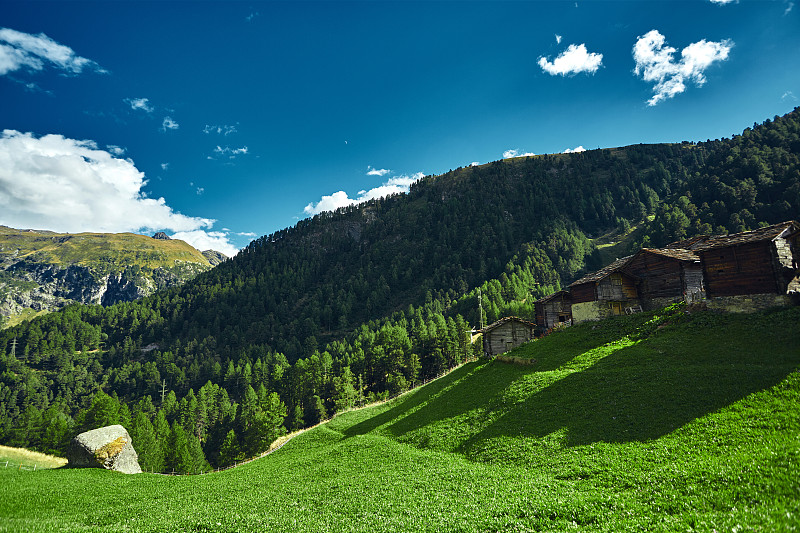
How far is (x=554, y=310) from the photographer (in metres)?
68.4

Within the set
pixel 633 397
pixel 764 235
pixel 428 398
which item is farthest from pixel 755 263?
pixel 428 398

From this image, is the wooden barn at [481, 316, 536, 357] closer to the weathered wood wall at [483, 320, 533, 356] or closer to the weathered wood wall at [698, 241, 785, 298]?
the weathered wood wall at [483, 320, 533, 356]

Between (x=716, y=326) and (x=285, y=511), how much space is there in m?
41.3

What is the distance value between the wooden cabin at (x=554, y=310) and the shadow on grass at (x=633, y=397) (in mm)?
30797

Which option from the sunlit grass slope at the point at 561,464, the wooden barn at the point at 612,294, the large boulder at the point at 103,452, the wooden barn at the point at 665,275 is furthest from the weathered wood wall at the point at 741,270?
the large boulder at the point at 103,452

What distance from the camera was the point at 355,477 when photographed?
2806 centimetres

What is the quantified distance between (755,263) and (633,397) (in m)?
A: 23.6

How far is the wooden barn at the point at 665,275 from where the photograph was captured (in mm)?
48219

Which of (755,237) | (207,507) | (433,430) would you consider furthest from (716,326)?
(207,507)

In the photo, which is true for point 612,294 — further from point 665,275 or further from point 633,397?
point 633,397

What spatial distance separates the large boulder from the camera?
45.3m

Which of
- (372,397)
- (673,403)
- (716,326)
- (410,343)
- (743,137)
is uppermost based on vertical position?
(743,137)

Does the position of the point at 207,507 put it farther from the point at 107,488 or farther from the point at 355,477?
the point at 107,488

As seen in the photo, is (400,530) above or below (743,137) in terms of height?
below
